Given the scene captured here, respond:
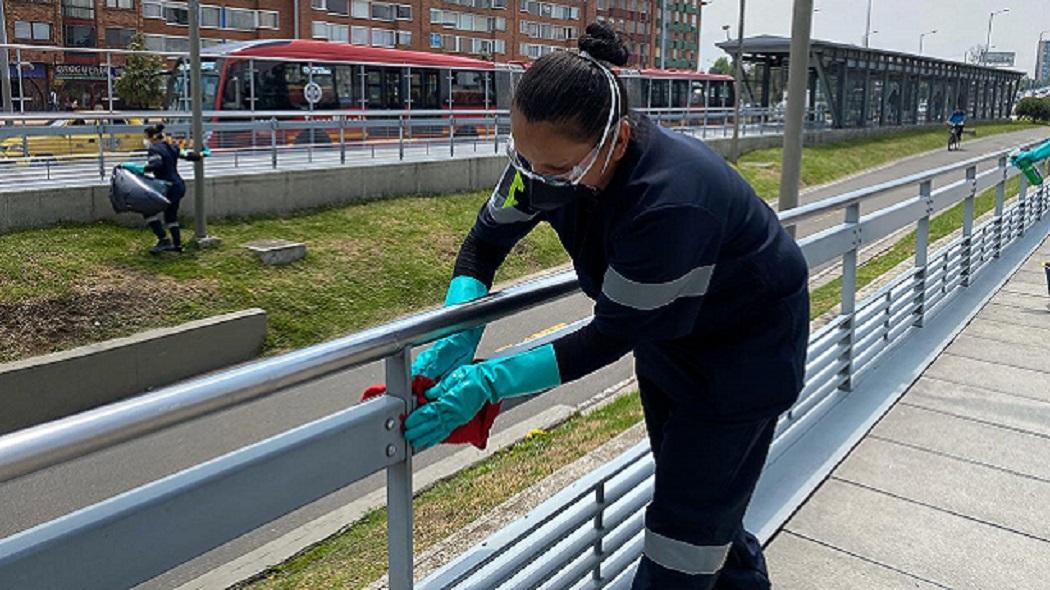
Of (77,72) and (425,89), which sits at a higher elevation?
(77,72)

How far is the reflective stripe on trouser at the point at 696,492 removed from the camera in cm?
229

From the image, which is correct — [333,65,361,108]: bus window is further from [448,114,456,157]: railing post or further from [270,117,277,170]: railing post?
[270,117,277,170]: railing post

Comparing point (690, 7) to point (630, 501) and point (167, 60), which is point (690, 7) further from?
point (630, 501)

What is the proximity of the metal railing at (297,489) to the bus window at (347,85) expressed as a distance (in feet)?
75.6

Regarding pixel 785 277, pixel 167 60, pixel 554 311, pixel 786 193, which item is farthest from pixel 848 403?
pixel 167 60

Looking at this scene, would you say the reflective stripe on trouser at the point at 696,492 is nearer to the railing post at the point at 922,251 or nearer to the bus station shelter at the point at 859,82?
the railing post at the point at 922,251

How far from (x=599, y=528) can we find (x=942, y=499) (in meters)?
1.78

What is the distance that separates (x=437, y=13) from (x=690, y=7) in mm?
50531

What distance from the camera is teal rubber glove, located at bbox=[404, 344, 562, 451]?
2.05 m

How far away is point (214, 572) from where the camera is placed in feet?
17.3

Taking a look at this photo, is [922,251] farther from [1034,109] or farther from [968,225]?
[1034,109]

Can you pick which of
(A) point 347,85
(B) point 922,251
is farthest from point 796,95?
(A) point 347,85

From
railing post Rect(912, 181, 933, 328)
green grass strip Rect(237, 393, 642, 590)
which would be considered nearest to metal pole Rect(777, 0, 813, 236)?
railing post Rect(912, 181, 933, 328)

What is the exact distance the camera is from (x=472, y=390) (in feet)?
6.73
